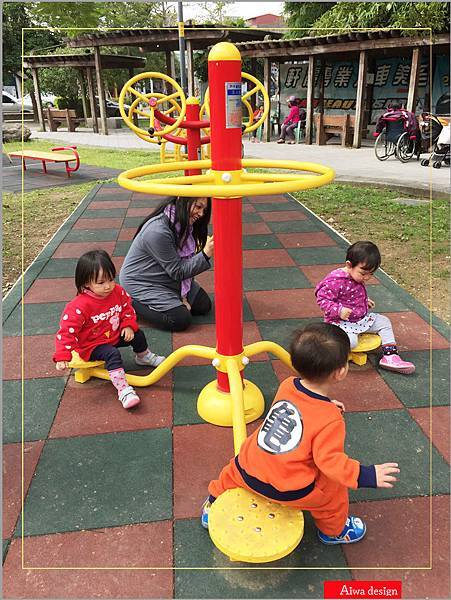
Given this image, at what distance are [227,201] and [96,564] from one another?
1.27 m

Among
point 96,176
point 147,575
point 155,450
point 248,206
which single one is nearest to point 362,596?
point 147,575

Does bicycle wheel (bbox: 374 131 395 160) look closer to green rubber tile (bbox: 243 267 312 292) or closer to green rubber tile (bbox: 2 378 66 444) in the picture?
green rubber tile (bbox: 243 267 312 292)

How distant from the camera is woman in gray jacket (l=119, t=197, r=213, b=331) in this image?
278cm

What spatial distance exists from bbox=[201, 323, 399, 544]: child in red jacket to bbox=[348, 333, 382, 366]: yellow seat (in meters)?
1.11

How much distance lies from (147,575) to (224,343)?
2.95 feet

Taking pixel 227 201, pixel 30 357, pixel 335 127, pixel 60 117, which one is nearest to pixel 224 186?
pixel 227 201

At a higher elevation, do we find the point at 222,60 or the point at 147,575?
the point at 222,60

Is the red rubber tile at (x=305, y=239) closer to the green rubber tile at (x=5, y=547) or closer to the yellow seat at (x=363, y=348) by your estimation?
the yellow seat at (x=363, y=348)

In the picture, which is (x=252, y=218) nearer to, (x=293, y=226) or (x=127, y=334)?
(x=293, y=226)

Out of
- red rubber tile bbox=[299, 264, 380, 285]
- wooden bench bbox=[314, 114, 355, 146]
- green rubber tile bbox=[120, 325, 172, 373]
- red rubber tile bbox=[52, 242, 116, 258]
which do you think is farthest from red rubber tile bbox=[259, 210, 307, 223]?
wooden bench bbox=[314, 114, 355, 146]

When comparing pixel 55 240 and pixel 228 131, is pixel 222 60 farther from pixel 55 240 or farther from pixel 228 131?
pixel 55 240

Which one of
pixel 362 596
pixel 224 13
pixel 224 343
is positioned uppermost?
pixel 224 13

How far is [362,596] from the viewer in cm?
151

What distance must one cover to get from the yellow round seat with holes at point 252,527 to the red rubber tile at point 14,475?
710mm
